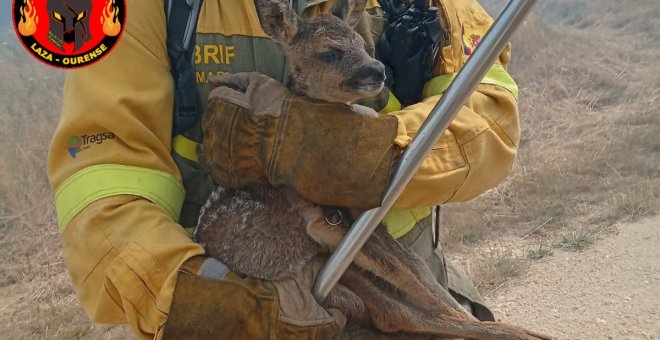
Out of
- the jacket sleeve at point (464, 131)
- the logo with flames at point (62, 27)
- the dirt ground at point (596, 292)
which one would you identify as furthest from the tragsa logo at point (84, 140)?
the dirt ground at point (596, 292)

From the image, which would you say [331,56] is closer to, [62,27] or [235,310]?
[235,310]

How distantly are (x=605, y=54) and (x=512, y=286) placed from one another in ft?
32.2

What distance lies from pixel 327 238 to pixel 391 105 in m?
0.70

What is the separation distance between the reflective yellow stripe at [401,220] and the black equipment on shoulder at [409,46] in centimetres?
53

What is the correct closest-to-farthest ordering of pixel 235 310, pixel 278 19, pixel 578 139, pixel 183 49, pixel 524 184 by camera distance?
1. pixel 235 310
2. pixel 278 19
3. pixel 183 49
4. pixel 524 184
5. pixel 578 139

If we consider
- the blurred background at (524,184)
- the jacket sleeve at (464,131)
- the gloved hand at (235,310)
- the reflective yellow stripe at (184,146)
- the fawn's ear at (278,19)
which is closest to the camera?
the gloved hand at (235,310)

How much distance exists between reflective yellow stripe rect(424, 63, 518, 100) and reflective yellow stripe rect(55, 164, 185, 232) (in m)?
1.25

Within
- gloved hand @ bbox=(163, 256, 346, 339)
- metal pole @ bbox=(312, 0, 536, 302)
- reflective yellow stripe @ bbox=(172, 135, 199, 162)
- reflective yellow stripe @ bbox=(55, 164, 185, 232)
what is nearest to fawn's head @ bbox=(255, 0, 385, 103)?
metal pole @ bbox=(312, 0, 536, 302)

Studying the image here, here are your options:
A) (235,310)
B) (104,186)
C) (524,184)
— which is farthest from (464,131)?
(524,184)

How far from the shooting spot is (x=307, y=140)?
90.1 inches

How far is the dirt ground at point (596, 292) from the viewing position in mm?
5195

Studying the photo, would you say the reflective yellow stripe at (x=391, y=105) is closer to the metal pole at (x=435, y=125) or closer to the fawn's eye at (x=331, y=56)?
the fawn's eye at (x=331, y=56)

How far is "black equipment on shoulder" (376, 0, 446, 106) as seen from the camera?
2715 mm

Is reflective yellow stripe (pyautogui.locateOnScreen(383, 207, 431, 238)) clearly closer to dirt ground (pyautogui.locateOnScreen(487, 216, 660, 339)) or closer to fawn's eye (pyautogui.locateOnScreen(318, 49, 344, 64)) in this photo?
fawn's eye (pyautogui.locateOnScreen(318, 49, 344, 64))
